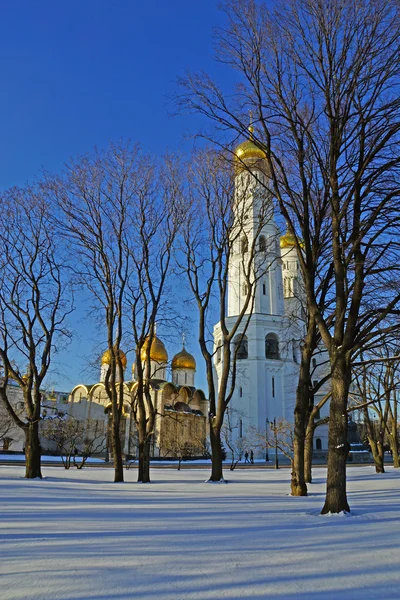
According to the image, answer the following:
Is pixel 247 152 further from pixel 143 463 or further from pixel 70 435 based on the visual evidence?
pixel 70 435

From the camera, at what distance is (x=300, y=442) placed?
13312 millimetres

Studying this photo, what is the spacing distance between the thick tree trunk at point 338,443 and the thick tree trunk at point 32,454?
41.7 ft

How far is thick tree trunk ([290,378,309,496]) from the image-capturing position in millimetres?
13078

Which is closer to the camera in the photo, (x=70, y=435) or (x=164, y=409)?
(x=70, y=435)

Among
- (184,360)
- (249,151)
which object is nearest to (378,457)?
(249,151)

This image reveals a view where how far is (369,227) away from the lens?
1047cm

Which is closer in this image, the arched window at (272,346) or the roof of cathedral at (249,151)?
the roof of cathedral at (249,151)

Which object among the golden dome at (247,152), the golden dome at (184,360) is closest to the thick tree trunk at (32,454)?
the golden dome at (247,152)

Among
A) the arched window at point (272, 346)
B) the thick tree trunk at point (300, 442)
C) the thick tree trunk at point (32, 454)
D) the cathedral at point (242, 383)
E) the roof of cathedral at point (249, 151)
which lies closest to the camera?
the roof of cathedral at point (249, 151)

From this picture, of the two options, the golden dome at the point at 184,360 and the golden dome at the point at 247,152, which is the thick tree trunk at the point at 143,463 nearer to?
the golden dome at the point at 247,152

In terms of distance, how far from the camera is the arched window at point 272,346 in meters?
54.1

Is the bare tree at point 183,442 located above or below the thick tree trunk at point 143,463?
below

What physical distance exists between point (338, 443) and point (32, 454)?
43.1 feet

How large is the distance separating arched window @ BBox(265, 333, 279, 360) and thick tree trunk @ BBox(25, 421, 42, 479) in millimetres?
37534
